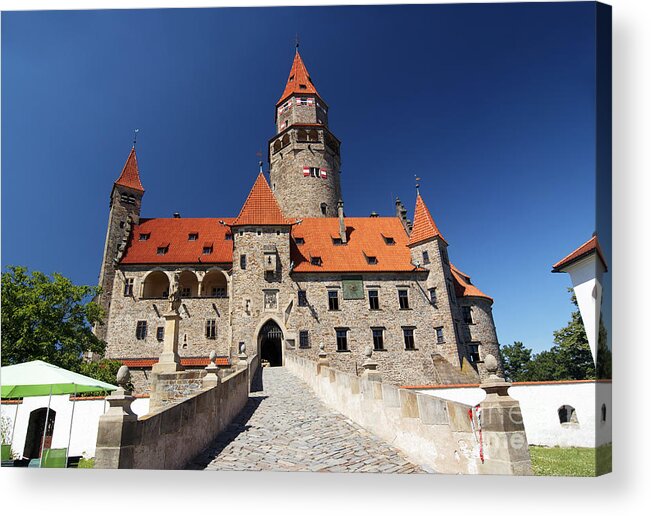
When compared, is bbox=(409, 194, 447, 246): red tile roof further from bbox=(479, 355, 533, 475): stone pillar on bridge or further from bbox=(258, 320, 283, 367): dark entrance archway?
bbox=(479, 355, 533, 475): stone pillar on bridge

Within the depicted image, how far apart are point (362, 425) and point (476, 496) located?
2.24 m

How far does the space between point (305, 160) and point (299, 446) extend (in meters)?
23.3

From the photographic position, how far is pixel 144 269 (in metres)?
21.0

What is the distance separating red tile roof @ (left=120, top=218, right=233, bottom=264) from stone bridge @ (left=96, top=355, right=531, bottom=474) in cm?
1466

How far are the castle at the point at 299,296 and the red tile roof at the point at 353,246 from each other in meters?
0.06

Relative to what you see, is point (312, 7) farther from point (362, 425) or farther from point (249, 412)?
point (249, 412)

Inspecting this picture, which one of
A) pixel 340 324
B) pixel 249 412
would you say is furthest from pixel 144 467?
pixel 340 324

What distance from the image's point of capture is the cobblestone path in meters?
4.80

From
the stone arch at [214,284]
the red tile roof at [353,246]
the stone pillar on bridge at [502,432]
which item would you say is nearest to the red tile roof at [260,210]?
the red tile roof at [353,246]

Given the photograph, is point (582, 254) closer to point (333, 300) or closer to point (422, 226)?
point (333, 300)

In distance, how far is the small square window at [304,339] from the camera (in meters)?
18.7

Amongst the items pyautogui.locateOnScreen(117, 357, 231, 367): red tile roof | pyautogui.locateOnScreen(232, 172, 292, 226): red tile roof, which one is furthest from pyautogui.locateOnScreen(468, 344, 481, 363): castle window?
pyautogui.locateOnScreen(117, 357, 231, 367): red tile roof

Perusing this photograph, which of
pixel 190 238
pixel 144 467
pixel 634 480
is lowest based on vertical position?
pixel 634 480

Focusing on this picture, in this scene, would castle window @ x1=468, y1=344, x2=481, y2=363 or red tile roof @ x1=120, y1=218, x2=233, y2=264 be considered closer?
castle window @ x1=468, y1=344, x2=481, y2=363
